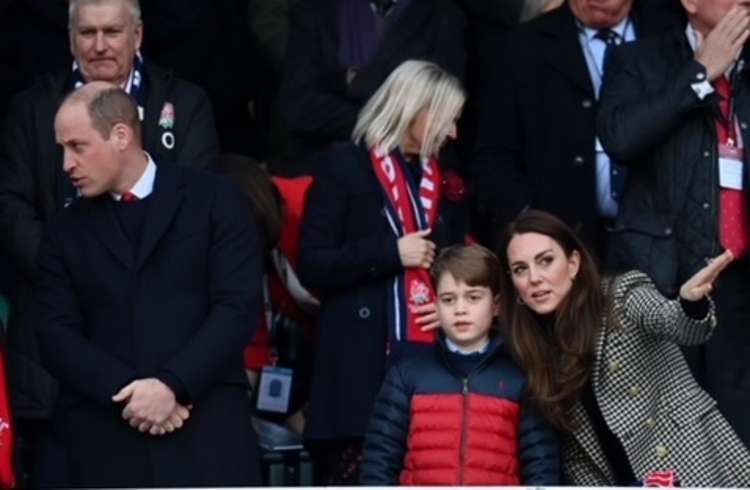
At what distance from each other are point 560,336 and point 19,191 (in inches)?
85.2

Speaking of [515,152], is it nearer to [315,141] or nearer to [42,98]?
[315,141]

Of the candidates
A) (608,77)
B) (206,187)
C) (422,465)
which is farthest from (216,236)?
(608,77)

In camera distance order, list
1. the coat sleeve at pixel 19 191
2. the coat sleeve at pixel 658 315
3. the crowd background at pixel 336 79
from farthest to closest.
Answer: the crowd background at pixel 336 79 → the coat sleeve at pixel 19 191 → the coat sleeve at pixel 658 315

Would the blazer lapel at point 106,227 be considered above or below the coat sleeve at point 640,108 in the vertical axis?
below

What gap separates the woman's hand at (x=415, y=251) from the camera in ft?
35.1

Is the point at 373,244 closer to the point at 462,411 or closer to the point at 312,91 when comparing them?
the point at 312,91

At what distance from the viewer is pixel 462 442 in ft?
31.6

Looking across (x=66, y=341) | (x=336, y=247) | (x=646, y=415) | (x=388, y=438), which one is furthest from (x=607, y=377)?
(x=66, y=341)

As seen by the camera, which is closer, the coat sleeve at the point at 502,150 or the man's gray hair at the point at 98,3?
the man's gray hair at the point at 98,3

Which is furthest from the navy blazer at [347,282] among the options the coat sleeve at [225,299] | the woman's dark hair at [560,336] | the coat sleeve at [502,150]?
the woman's dark hair at [560,336]

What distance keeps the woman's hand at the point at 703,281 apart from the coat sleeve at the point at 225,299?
1.47 meters

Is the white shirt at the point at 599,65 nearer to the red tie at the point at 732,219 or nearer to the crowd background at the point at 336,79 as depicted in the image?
the crowd background at the point at 336,79

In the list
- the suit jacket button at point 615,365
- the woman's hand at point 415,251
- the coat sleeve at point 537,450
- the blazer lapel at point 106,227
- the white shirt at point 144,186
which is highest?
the white shirt at point 144,186

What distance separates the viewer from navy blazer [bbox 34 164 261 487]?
31.7 feet
